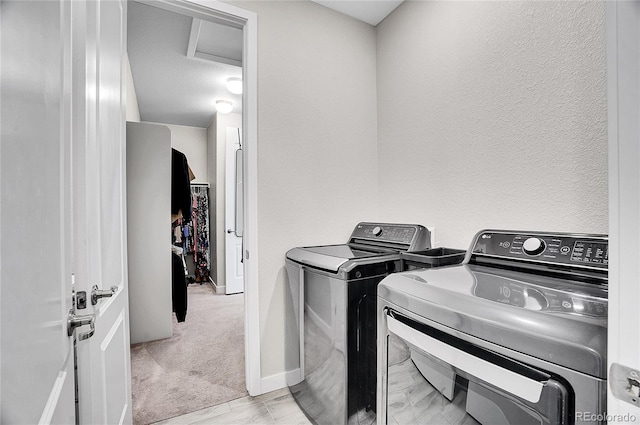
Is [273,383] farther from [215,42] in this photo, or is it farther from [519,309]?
[215,42]

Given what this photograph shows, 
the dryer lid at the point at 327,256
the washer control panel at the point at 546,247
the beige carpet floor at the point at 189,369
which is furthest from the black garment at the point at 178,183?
the washer control panel at the point at 546,247

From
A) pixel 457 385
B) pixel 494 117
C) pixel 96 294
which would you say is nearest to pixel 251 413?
pixel 96 294

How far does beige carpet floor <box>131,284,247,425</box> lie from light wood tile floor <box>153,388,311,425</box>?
0.21 ft

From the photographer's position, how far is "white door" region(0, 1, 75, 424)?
0.39 metres

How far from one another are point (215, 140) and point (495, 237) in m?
4.22

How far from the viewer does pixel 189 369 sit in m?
2.27

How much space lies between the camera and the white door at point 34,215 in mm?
394

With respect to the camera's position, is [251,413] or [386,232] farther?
[386,232]

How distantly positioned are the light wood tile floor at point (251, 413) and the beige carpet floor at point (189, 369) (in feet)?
0.21

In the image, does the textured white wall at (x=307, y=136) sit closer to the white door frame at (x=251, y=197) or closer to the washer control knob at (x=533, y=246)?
the white door frame at (x=251, y=197)

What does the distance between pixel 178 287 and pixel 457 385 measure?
283cm

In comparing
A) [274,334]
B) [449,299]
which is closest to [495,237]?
[449,299]

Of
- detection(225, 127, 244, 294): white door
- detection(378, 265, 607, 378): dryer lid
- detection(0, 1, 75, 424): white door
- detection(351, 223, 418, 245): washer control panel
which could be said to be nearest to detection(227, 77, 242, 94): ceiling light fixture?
detection(225, 127, 244, 294): white door

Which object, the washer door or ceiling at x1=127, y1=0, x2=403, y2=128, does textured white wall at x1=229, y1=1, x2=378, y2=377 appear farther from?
the washer door
